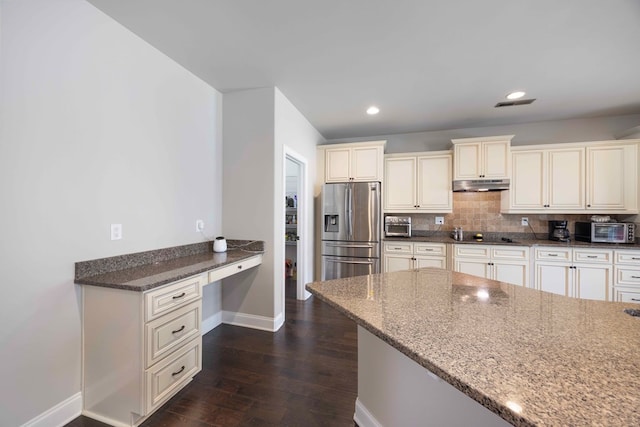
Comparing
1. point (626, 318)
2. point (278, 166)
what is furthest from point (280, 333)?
point (626, 318)

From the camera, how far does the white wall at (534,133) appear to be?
3.59 metres

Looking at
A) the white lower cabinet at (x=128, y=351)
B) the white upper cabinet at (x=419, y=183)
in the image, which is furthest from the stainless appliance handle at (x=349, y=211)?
the white lower cabinet at (x=128, y=351)

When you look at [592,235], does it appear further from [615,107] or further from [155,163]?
[155,163]

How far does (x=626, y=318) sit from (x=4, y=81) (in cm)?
302

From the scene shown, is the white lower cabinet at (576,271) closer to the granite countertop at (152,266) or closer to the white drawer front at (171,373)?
the granite countertop at (152,266)

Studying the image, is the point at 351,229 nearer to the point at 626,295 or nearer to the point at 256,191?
the point at 256,191

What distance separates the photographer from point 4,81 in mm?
1320

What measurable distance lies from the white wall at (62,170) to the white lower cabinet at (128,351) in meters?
0.11

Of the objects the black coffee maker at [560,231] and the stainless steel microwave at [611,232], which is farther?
the black coffee maker at [560,231]

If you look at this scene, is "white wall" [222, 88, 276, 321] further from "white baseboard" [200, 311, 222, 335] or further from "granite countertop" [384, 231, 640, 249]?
"granite countertop" [384, 231, 640, 249]

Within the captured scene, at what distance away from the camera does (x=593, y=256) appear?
315 centimetres

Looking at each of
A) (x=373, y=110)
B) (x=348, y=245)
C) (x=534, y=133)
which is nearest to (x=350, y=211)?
(x=348, y=245)

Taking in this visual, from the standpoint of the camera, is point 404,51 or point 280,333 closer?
point 404,51

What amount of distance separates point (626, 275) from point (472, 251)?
1614 mm
